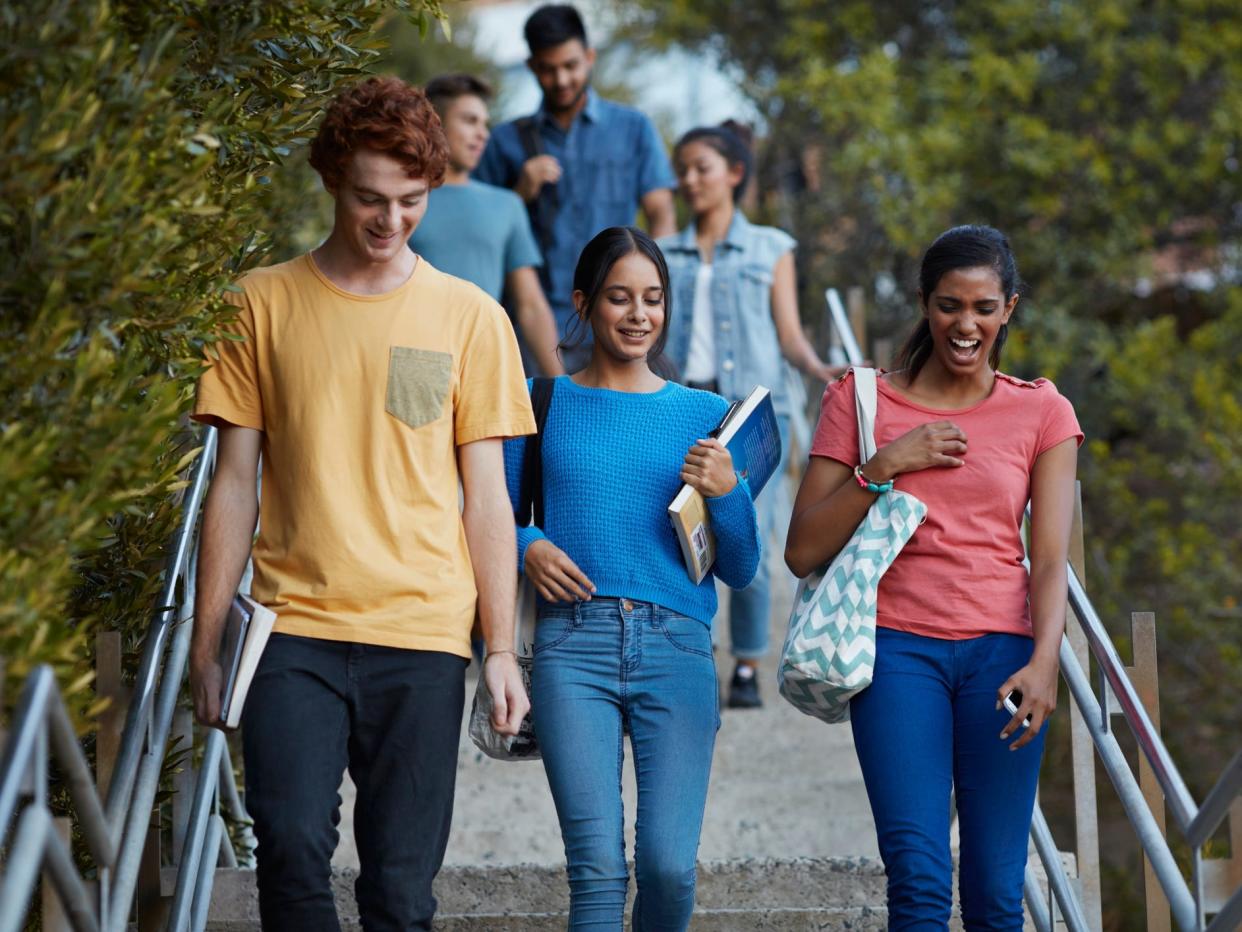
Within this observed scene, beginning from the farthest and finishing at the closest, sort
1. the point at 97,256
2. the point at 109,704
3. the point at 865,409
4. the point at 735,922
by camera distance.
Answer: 1. the point at 735,922
2. the point at 865,409
3. the point at 109,704
4. the point at 97,256

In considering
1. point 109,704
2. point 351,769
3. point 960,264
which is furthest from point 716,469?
point 109,704

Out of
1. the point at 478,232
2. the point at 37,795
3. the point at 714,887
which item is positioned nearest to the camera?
the point at 37,795

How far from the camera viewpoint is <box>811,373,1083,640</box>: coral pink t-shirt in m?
3.59

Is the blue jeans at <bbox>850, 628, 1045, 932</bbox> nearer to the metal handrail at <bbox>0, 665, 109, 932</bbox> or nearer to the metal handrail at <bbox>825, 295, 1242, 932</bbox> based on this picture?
the metal handrail at <bbox>825, 295, 1242, 932</bbox>

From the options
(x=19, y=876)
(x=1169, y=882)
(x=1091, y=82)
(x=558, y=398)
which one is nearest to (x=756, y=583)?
(x=558, y=398)

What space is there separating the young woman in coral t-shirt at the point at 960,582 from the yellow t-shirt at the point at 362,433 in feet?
2.59

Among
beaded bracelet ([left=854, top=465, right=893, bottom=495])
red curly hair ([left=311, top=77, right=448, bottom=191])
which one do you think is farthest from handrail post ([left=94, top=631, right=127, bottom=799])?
beaded bracelet ([left=854, top=465, right=893, bottom=495])

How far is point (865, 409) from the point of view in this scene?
3758mm

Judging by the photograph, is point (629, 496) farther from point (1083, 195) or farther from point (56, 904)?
point (1083, 195)

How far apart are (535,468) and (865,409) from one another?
2.37ft

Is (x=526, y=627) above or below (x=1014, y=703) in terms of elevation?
above

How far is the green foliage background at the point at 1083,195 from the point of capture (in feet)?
35.4

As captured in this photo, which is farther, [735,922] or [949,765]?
[735,922]

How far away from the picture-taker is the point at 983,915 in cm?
352
